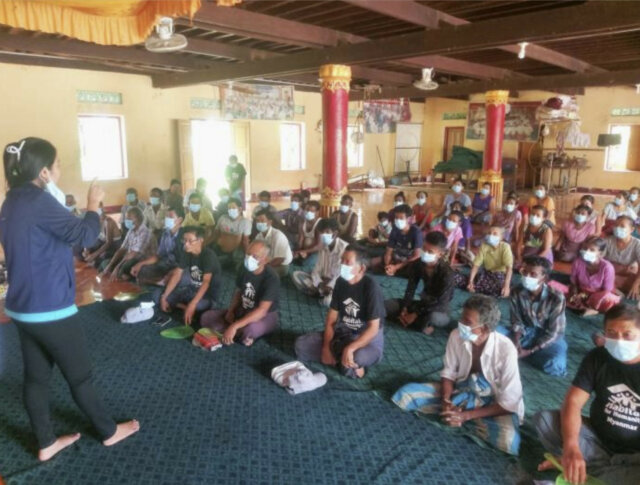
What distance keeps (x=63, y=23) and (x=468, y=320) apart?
9.29ft

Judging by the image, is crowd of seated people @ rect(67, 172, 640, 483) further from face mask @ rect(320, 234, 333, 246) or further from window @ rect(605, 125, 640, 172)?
window @ rect(605, 125, 640, 172)

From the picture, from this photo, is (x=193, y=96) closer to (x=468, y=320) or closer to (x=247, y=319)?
(x=247, y=319)

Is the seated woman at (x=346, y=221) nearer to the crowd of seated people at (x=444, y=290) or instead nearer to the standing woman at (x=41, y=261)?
the crowd of seated people at (x=444, y=290)

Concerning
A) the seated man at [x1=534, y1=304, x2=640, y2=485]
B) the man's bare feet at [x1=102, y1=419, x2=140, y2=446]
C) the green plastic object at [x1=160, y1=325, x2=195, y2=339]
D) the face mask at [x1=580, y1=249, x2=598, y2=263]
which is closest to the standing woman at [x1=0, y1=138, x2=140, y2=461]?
the man's bare feet at [x1=102, y1=419, x2=140, y2=446]

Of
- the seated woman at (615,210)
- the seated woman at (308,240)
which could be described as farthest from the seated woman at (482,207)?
the seated woman at (308,240)

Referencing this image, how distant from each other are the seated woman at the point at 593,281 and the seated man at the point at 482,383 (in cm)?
241

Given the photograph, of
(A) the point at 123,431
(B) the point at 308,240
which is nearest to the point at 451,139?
(B) the point at 308,240

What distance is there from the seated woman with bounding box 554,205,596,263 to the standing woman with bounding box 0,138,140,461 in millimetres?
6153

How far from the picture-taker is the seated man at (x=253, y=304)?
4.12 metres

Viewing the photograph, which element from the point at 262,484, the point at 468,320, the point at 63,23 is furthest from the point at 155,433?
the point at 63,23

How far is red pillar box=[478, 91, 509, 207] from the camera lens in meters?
11.3

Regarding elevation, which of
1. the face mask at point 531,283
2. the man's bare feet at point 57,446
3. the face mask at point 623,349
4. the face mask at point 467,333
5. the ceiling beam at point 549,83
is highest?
the ceiling beam at point 549,83

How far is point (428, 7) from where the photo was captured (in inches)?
229

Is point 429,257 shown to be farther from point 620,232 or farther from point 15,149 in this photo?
point 15,149
